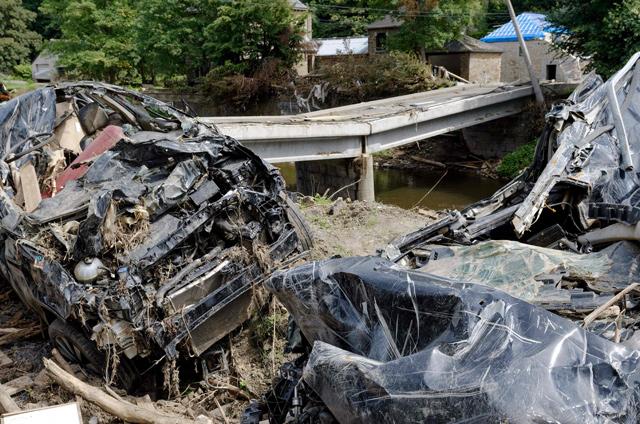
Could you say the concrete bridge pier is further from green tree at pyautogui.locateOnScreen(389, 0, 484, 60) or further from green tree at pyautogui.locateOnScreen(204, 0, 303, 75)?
green tree at pyautogui.locateOnScreen(204, 0, 303, 75)

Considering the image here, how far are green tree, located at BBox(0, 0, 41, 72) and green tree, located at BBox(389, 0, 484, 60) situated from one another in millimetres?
33450

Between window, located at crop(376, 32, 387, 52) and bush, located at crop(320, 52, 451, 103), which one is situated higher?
window, located at crop(376, 32, 387, 52)

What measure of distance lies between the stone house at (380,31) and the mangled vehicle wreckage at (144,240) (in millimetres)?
23429

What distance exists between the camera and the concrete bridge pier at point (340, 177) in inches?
585

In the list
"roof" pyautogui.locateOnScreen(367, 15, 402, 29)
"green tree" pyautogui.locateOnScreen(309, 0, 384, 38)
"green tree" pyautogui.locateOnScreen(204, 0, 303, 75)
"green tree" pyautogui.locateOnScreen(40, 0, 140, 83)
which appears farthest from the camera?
"green tree" pyautogui.locateOnScreen(309, 0, 384, 38)

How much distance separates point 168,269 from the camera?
17.1 ft

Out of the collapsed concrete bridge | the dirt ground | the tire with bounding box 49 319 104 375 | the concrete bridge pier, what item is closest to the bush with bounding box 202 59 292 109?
the collapsed concrete bridge

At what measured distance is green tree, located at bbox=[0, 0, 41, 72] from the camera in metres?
43.8

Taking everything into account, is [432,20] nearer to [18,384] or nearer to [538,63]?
[538,63]

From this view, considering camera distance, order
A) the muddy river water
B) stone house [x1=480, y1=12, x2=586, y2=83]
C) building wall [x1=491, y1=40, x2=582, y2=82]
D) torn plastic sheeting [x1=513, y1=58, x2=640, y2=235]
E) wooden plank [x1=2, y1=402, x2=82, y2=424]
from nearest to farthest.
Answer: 1. wooden plank [x1=2, y1=402, x2=82, y2=424]
2. torn plastic sheeting [x1=513, y1=58, x2=640, y2=235]
3. the muddy river water
4. building wall [x1=491, y1=40, x2=582, y2=82]
5. stone house [x1=480, y1=12, x2=586, y2=83]

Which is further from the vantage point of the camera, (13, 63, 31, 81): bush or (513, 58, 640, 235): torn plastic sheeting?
(13, 63, 31, 81): bush

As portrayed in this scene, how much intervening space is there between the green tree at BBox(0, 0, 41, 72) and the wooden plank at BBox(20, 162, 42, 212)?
145 feet

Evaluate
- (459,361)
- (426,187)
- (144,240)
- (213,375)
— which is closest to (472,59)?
(426,187)

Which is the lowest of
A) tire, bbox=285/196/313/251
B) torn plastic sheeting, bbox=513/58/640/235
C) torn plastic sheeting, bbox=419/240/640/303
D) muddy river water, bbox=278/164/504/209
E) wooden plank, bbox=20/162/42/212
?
muddy river water, bbox=278/164/504/209
